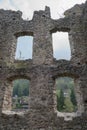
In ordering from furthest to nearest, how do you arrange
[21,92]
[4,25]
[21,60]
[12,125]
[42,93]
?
1. [21,92]
2. [4,25]
3. [21,60]
4. [42,93]
5. [12,125]

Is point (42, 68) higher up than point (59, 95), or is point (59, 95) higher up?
point (42, 68)

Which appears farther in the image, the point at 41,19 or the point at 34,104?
the point at 41,19

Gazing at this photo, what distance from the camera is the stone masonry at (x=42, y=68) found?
28.7 feet

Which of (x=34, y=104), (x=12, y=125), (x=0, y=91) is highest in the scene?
(x=0, y=91)

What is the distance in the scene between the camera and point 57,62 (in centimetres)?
1039

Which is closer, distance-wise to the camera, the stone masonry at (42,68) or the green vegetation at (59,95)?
the stone masonry at (42,68)

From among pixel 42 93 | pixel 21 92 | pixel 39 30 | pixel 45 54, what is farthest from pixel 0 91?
pixel 21 92

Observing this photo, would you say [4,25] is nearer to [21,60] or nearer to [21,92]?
[21,60]

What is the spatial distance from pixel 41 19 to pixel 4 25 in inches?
94.0

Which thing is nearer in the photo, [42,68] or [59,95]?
[42,68]

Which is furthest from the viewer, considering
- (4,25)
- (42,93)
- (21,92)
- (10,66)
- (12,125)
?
(21,92)

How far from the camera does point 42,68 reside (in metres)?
9.95

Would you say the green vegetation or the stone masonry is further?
the green vegetation

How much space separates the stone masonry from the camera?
8.73 meters
